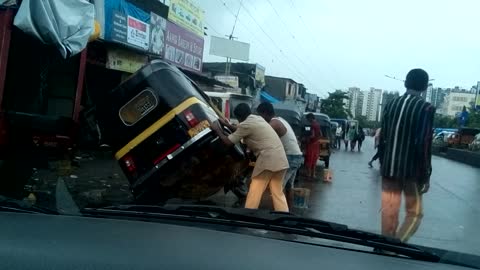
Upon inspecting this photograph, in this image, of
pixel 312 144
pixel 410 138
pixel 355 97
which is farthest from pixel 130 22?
pixel 355 97

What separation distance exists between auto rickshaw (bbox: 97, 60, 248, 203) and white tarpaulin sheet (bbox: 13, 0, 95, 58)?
2.06 metres

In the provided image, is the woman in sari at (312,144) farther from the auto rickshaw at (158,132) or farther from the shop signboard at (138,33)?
the auto rickshaw at (158,132)

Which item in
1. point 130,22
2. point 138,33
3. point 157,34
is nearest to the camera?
point 130,22

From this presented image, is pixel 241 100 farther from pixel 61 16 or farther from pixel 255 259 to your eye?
pixel 255 259

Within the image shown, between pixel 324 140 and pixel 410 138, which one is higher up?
pixel 410 138

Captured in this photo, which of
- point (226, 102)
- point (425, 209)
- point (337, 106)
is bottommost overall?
point (425, 209)

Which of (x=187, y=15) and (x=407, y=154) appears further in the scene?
(x=187, y=15)

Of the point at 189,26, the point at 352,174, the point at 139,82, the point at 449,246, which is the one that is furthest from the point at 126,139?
the point at 189,26

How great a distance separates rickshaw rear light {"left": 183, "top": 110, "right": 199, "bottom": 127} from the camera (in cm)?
618

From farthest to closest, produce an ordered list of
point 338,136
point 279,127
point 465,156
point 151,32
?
point 338,136 → point 465,156 → point 151,32 → point 279,127

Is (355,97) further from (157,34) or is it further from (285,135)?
(285,135)

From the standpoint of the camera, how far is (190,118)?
6.20m

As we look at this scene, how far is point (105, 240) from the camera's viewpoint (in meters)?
2.31

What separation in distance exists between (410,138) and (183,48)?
1557 cm
